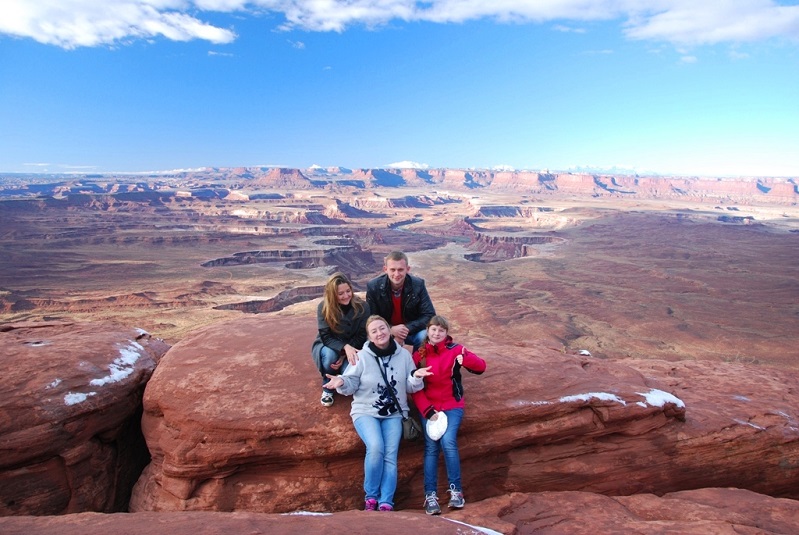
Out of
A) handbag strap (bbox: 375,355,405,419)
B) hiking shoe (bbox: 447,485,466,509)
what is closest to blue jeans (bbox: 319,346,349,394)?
handbag strap (bbox: 375,355,405,419)

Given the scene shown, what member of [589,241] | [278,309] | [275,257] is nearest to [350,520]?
[278,309]

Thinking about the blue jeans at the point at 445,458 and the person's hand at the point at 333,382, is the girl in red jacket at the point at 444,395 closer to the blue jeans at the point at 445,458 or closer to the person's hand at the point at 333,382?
the blue jeans at the point at 445,458

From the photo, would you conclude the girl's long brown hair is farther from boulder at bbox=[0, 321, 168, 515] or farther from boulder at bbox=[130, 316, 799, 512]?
boulder at bbox=[0, 321, 168, 515]

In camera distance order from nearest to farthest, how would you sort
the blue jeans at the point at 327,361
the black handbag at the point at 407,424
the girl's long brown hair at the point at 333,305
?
the black handbag at the point at 407,424 < the girl's long brown hair at the point at 333,305 < the blue jeans at the point at 327,361

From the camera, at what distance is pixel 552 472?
6211mm

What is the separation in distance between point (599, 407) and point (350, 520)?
4172 millimetres

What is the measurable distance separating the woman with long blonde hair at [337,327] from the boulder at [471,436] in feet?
1.84

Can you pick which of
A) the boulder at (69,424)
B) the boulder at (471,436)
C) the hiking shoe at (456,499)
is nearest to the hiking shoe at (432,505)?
the hiking shoe at (456,499)

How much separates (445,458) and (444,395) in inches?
28.7

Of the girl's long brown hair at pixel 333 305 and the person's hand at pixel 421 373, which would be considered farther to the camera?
the girl's long brown hair at pixel 333 305

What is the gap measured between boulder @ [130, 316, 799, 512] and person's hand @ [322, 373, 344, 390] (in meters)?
0.44

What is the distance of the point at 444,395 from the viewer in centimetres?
546

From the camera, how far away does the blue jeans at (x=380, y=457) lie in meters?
4.96

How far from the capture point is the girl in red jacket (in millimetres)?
5164
